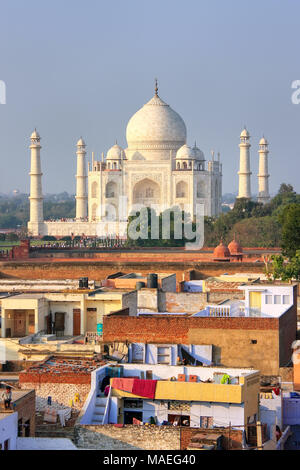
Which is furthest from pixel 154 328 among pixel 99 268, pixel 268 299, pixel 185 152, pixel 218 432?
pixel 185 152

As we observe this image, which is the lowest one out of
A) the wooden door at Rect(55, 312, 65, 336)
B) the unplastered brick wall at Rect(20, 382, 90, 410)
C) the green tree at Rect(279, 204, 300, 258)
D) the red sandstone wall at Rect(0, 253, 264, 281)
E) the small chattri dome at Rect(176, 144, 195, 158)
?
the unplastered brick wall at Rect(20, 382, 90, 410)

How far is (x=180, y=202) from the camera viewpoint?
5950cm

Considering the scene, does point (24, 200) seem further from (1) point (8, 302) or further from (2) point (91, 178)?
(1) point (8, 302)

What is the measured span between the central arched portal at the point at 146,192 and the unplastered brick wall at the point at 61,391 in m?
48.9

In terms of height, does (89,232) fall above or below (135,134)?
below

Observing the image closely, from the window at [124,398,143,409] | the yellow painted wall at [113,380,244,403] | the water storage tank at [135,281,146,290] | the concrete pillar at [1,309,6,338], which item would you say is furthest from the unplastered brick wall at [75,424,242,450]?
the water storage tank at [135,281,146,290]

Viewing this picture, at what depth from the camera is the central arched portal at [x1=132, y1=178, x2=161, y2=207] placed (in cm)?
6081

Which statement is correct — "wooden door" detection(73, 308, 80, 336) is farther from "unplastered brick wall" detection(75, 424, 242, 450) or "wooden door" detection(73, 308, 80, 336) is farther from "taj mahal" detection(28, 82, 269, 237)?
"taj mahal" detection(28, 82, 269, 237)

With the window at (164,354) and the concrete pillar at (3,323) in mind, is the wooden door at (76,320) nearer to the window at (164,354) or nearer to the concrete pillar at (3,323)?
the concrete pillar at (3,323)

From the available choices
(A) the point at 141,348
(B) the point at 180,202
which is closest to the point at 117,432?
(A) the point at 141,348

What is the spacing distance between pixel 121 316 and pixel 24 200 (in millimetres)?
145450

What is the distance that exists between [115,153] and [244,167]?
23.0 feet

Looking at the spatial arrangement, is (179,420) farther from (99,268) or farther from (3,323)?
(99,268)
